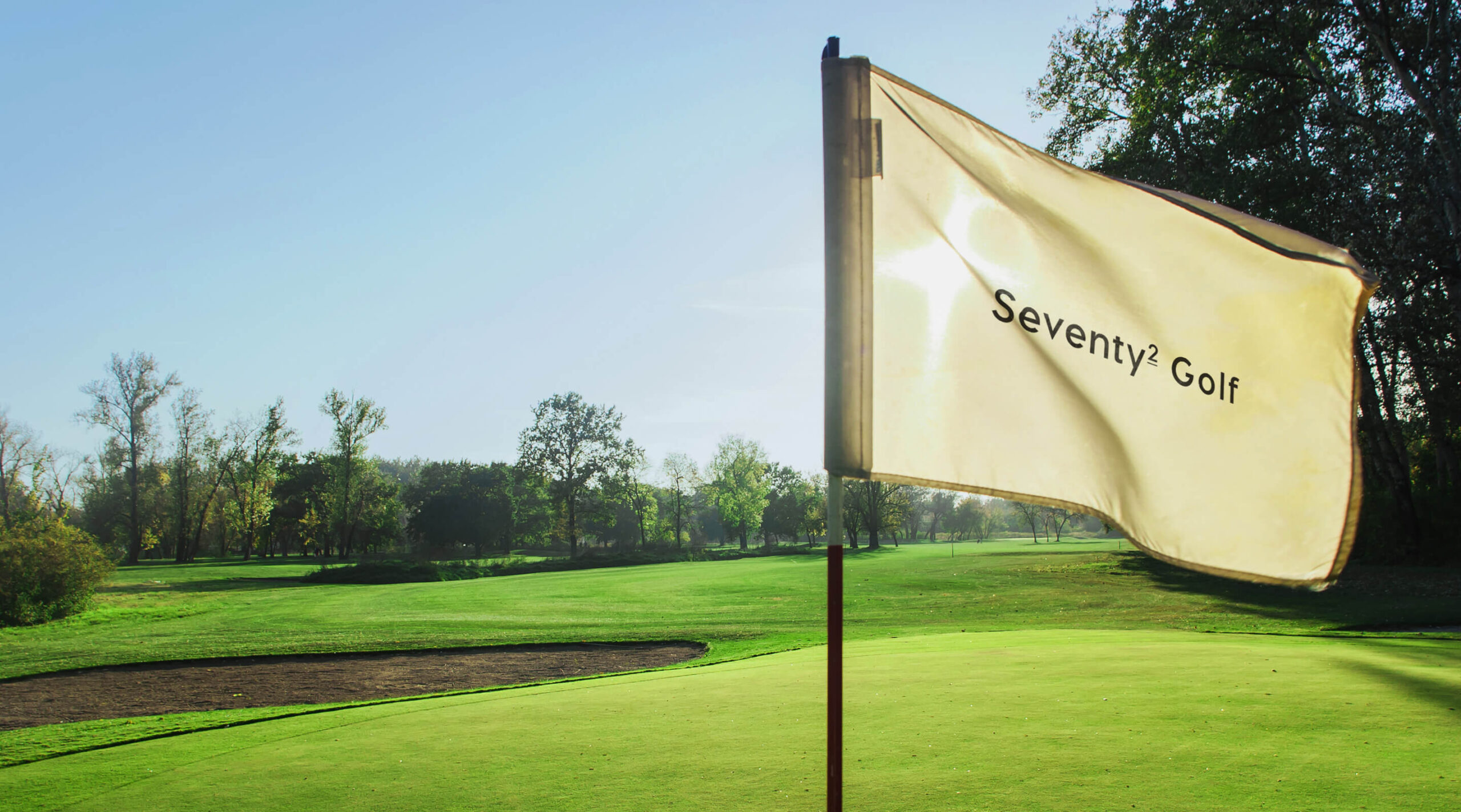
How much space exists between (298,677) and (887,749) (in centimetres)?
1107

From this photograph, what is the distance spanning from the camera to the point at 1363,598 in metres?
20.2

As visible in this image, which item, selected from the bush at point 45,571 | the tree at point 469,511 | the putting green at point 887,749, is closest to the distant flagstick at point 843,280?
the putting green at point 887,749

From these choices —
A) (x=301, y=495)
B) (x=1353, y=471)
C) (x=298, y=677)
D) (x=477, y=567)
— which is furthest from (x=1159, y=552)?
(x=301, y=495)

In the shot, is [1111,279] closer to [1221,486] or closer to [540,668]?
[1221,486]

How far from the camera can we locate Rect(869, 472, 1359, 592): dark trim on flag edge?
2.84 m

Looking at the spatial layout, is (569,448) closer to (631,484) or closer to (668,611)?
(631,484)

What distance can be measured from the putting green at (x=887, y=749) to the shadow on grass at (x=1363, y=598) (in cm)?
934

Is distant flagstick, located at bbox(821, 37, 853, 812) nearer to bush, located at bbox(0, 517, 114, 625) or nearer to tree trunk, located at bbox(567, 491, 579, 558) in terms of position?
bush, located at bbox(0, 517, 114, 625)

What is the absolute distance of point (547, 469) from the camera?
72312 mm

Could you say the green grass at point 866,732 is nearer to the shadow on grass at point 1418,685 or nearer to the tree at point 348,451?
the shadow on grass at point 1418,685

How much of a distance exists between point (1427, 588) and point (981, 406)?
25451 mm

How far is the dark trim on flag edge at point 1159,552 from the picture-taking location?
2838 mm

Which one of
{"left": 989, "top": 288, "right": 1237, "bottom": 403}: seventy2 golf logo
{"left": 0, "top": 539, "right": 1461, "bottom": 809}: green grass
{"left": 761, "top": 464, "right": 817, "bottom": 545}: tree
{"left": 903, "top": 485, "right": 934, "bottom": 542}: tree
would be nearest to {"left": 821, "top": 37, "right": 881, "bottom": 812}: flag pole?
{"left": 989, "top": 288, "right": 1237, "bottom": 403}: seventy2 golf logo

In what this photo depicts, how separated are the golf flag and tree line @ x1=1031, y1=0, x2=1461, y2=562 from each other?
63.1 ft
